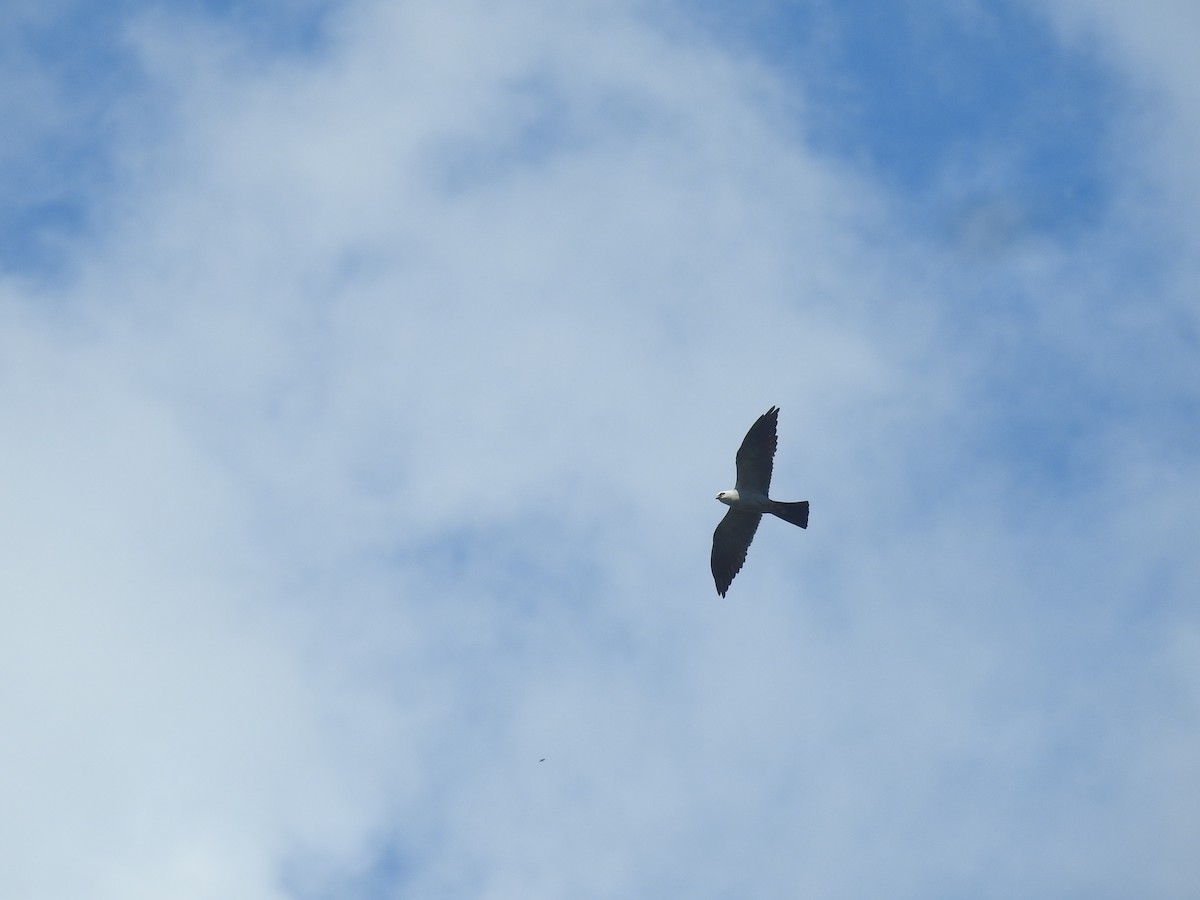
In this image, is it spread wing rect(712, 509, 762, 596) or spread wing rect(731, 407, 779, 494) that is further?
spread wing rect(712, 509, 762, 596)

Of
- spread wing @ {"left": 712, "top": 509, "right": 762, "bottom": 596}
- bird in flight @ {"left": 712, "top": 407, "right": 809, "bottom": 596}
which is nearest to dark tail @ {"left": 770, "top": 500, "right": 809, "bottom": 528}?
bird in flight @ {"left": 712, "top": 407, "right": 809, "bottom": 596}

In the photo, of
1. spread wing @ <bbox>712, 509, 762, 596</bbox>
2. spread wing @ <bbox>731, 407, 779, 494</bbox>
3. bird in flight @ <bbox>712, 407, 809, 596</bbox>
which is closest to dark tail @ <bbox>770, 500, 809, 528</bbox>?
bird in flight @ <bbox>712, 407, 809, 596</bbox>

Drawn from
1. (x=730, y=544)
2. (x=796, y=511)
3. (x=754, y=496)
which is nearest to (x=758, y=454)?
(x=754, y=496)

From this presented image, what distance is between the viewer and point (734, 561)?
137 ft

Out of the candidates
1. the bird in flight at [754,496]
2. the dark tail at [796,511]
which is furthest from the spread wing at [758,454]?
the dark tail at [796,511]

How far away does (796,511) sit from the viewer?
3903 centimetres

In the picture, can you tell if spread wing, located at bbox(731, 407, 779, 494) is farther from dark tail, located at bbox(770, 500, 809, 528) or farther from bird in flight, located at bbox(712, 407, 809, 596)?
dark tail, located at bbox(770, 500, 809, 528)

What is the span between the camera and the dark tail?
3903 cm

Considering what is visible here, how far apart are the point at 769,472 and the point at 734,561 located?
3.42 meters

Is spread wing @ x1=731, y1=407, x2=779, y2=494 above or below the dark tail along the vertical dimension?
above

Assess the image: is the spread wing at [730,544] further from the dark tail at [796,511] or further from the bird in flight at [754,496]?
the dark tail at [796,511]

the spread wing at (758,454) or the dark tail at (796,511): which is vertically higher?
the spread wing at (758,454)

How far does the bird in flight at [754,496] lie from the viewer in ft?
129

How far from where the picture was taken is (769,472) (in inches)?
1563
